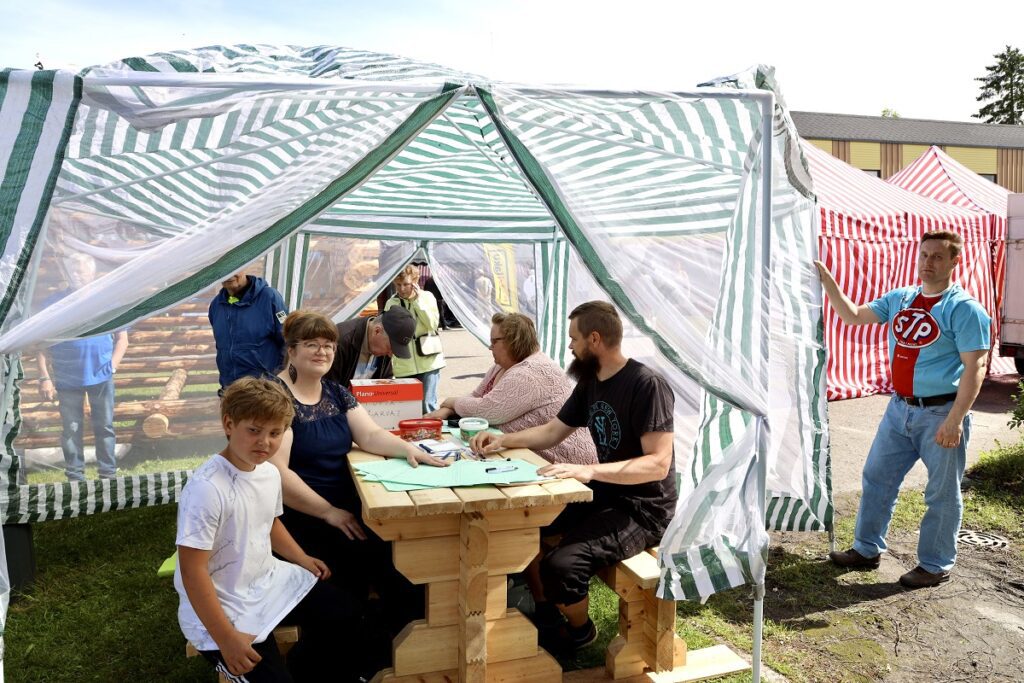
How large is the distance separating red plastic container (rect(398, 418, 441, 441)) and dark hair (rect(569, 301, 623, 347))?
0.86 metres

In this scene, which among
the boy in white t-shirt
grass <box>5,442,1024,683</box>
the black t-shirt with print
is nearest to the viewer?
the boy in white t-shirt

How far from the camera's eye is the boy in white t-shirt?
222 cm

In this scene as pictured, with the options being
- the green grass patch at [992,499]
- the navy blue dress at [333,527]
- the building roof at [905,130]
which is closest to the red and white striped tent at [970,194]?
the green grass patch at [992,499]

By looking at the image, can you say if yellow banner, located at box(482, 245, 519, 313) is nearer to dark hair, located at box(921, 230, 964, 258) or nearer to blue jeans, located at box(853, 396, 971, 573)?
blue jeans, located at box(853, 396, 971, 573)

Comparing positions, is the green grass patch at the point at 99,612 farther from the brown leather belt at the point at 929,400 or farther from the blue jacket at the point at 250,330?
the brown leather belt at the point at 929,400

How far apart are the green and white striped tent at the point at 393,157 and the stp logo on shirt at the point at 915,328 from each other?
2.01 ft

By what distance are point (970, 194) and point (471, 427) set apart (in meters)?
9.39

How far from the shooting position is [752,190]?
2947 mm

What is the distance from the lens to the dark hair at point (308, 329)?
306 cm

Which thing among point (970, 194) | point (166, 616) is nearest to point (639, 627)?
point (166, 616)

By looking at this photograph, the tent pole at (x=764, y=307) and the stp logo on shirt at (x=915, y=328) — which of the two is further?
the stp logo on shirt at (x=915, y=328)

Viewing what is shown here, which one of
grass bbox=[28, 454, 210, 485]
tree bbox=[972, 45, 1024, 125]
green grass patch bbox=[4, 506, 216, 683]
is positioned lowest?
green grass patch bbox=[4, 506, 216, 683]

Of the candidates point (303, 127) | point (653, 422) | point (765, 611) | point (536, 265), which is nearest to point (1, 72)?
point (303, 127)

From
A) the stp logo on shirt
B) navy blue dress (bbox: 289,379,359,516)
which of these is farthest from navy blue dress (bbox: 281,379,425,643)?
the stp logo on shirt
